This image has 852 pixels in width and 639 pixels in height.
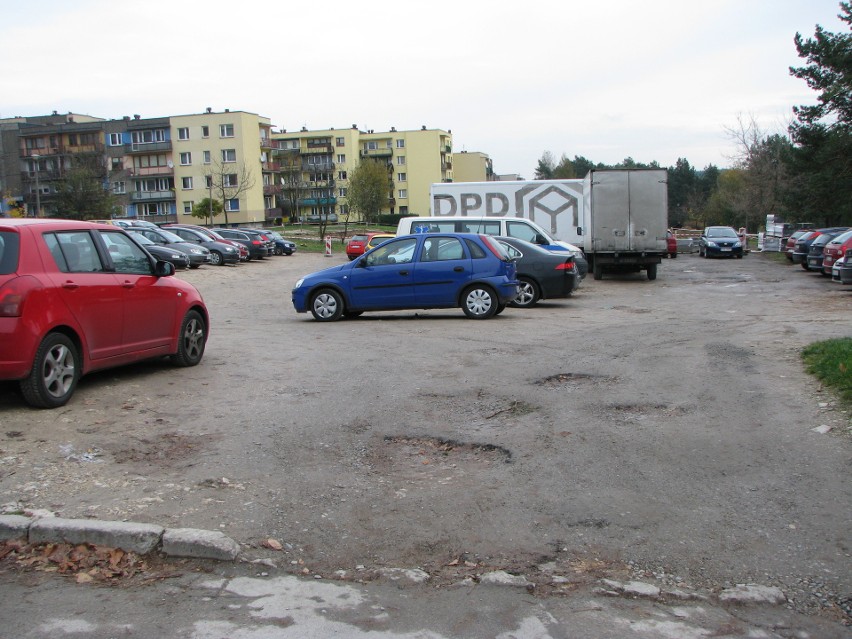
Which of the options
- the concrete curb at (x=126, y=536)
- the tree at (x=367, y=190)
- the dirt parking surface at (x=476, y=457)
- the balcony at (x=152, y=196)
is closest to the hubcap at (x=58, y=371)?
the dirt parking surface at (x=476, y=457)

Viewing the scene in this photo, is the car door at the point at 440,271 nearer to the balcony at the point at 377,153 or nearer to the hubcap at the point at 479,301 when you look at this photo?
the hubcap at the point at 479,301

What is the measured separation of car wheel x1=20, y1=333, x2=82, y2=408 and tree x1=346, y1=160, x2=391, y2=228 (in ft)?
215

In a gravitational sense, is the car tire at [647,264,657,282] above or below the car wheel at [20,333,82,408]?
below

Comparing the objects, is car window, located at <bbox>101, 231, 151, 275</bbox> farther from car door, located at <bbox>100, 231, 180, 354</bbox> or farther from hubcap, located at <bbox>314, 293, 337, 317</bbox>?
hubcap, located at <bbox>314, 293, 337, 317</bbox>

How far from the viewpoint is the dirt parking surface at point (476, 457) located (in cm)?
462

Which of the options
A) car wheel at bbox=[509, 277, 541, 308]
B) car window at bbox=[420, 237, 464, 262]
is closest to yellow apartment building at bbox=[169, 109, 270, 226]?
car wheel at bbox=[509, 277, 541, 308]

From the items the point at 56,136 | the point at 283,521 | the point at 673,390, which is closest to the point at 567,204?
the point at 673,390

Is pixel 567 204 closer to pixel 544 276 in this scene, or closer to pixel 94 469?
pixel 544 276

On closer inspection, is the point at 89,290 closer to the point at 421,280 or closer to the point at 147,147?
the point at 421,280

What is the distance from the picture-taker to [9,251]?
283 inches

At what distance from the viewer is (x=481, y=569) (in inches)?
171

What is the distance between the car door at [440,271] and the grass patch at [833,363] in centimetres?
633

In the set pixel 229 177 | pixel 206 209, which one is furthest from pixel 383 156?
pixel 206 209

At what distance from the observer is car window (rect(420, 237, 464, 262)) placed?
50.2 ft
